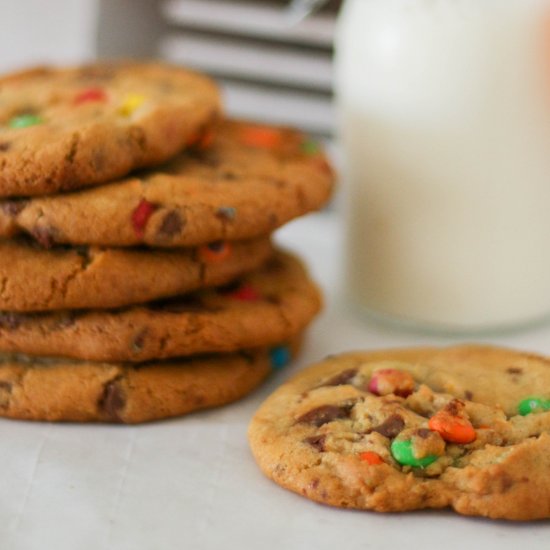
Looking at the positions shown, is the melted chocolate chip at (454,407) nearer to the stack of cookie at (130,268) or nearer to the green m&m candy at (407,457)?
the green m&m candy at (407,457)

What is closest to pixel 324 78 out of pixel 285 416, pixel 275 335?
pixel 275 335

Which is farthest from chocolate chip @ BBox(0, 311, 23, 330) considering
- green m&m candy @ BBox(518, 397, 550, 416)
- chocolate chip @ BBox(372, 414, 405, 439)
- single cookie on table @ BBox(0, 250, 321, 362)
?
green m&m candy @ BBox(518, 397, 550, 416)

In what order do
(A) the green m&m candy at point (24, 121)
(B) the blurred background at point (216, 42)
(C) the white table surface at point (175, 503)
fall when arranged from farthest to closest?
(B) the blurred background at point (216, 42)
(A) the green m&m candy at point (24, 121)
(C) the white table surface at point (175, 503)

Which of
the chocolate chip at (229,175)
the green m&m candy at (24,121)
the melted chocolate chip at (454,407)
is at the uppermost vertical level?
the green m&m candy at (24,121)

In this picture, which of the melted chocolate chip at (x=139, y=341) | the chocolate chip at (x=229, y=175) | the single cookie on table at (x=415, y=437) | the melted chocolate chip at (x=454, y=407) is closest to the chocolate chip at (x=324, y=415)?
the single cookie on table at (x=415, y=437)

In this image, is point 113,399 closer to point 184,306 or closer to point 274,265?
point 184,306

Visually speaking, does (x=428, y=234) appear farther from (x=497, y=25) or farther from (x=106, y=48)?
(x=106, y=48)

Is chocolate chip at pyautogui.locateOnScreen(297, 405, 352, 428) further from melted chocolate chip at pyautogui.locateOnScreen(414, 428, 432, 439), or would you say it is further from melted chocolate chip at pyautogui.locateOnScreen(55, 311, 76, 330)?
melted chocolate chip at pyautogui.locateOnScreen(55, 311, 76, 330)
